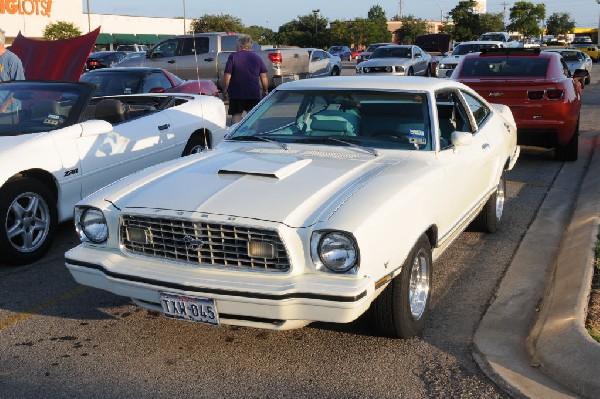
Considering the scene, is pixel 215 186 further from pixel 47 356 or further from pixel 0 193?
pixel 0 193

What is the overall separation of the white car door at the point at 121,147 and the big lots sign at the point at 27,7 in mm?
41193

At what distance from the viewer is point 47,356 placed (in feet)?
14.2

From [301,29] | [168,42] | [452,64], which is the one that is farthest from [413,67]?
[301,29]

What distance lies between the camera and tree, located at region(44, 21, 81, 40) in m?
44.4

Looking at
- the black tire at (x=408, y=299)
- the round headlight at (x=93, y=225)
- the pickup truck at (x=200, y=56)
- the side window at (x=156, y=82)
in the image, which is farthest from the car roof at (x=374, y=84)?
the pickup truck at (x=200, y=56)

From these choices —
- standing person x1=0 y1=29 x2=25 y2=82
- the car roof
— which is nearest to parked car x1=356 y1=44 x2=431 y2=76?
standing person x1=0 y1=29 x2=25 y2=82

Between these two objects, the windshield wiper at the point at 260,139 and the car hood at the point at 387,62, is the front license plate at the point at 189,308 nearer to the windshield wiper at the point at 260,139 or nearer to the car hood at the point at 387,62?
the windshield wiper at the point at 260,139

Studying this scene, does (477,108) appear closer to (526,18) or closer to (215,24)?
(215,24)

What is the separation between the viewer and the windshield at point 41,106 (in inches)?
260

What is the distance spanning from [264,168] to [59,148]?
2.51m

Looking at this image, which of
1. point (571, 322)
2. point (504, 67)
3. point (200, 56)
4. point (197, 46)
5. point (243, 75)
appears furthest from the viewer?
point (197, 46)

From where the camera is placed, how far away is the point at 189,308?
3990 mm

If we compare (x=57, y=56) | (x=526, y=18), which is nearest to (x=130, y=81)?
(x=57, y=56)

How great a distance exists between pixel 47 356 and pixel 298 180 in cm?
179
